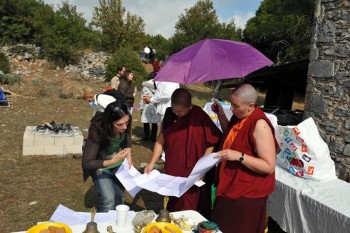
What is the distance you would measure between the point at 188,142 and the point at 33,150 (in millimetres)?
4642

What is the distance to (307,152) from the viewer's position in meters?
3.59

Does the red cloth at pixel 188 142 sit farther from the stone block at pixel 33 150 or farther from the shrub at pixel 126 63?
the shrub at pixel 126 63

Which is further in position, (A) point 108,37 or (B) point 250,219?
(A) point 108,37

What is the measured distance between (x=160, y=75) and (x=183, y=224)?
4.14 feet

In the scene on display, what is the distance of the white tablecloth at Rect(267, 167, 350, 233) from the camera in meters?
3.06

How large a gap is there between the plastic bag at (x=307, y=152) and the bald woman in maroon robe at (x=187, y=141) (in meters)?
1.18

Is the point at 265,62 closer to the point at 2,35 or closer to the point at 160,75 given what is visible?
the point at 160,75

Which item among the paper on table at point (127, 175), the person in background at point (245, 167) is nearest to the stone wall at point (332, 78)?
the person in background at point (245, 167)

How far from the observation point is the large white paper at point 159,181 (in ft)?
8.96

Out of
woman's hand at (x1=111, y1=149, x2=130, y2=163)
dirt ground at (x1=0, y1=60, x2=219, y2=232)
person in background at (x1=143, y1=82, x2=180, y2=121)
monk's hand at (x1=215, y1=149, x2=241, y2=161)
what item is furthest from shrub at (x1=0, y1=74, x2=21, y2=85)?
monk's hand at (x1=215, y1=149, x2=241, y2=161)

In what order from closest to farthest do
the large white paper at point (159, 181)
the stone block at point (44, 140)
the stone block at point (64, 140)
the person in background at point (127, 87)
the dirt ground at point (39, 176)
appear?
the large white paper at point (159, 181) → the dirt ground at point (39, 176) → the stone block at point (44, 140) → the stone block at point (64, 140) → the person in background at point (127, 87)

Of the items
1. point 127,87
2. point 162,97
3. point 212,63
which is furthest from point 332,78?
point 127,87

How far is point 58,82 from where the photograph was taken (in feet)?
53.9

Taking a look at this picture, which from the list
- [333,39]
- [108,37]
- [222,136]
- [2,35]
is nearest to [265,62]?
[222,136]
